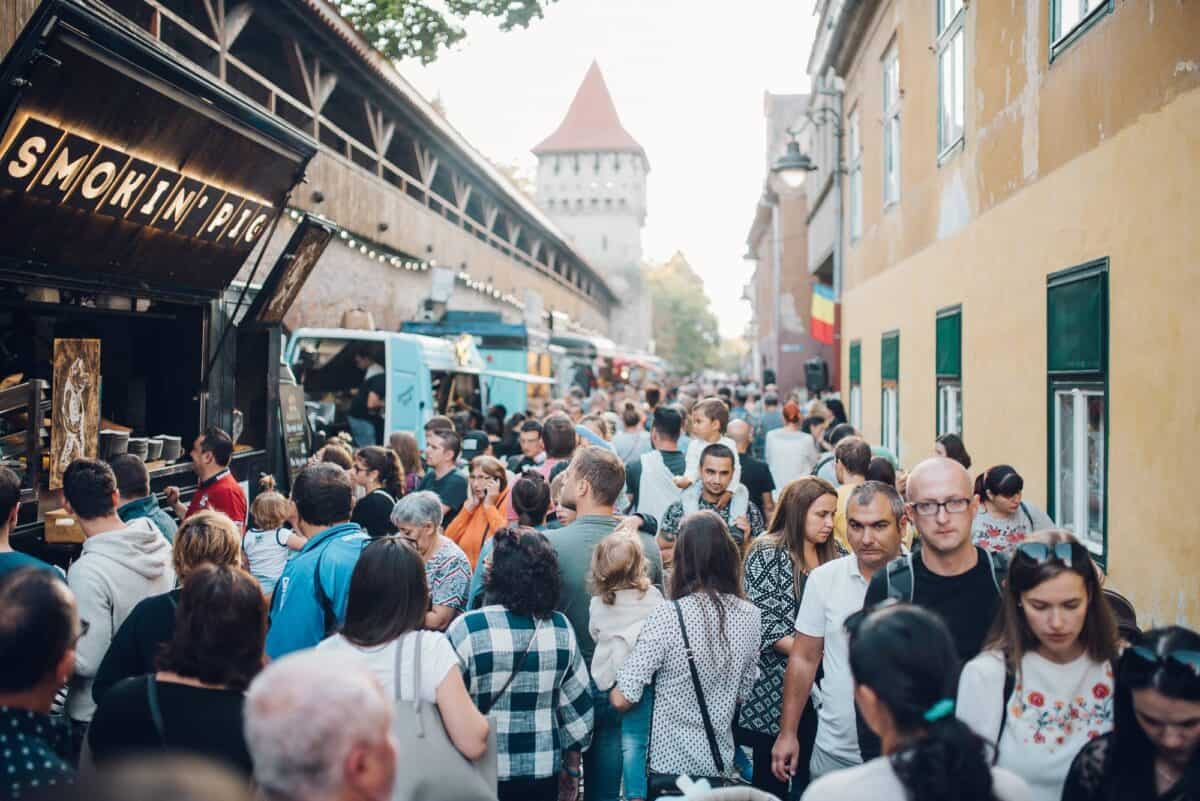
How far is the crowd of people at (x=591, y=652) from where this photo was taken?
2.29m

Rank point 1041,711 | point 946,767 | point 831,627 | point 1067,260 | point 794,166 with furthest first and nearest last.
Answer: point 794,166 < point 1067,260 < point 831,627 < point 1041,711 < point 946,767

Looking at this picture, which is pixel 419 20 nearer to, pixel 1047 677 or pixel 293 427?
pixel 293 427

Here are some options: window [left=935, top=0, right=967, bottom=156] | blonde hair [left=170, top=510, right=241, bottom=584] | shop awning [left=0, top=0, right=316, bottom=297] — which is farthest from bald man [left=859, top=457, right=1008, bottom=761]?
window [left=935, top=0, right=967, bottom=156]

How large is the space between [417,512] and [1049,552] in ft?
9.70

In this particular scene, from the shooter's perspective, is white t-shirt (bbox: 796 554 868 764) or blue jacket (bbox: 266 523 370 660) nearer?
white t-shirt (bbox: 796 554 868 764)

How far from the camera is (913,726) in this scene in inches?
89.5

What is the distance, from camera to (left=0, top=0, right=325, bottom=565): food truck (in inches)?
231

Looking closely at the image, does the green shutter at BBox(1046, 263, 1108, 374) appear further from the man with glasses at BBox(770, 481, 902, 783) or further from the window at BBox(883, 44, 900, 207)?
the window at BBox(883, 44, 900, 207)

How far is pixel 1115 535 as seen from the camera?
239 inches

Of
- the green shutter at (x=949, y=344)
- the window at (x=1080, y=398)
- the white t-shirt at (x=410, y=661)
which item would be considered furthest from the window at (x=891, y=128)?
the white t-shirt at (x=410, y=661)

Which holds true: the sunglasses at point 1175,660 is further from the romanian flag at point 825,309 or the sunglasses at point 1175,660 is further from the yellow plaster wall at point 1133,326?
the romanian flag at point 825,309

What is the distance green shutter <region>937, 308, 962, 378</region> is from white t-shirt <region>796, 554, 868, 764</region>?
645cm

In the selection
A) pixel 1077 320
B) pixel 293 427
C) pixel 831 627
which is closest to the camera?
pixel 831 627

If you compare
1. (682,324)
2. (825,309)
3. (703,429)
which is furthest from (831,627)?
(682,324)
